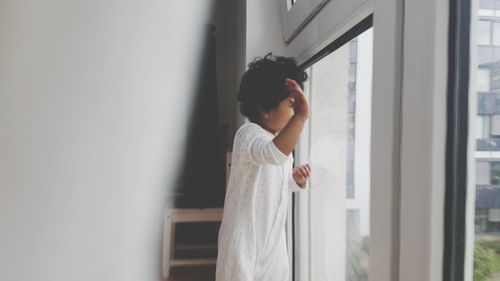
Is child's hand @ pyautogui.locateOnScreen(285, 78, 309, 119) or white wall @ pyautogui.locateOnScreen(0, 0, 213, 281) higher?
child's hand @ pyautogui.locateOnScreen(285, 78, 309, 119)

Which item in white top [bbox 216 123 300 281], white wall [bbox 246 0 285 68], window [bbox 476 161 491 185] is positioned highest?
white wall [bbox 246 0 285 68]


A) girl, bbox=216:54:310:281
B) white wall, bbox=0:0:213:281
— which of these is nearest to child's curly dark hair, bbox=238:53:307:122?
girl, bbox=216:54:310:281

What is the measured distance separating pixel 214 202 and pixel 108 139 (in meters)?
1.46

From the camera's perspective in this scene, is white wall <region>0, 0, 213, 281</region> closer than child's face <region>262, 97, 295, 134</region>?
Yes

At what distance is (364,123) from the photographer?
74cm

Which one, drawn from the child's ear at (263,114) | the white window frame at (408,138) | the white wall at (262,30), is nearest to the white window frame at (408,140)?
the white window frame at (408,138)

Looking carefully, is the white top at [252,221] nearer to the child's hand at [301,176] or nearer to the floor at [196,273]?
the child's hand at [301,176]

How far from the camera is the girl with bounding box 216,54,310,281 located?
859 millimetres

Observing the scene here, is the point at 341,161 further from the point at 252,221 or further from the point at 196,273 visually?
the point at 196,273

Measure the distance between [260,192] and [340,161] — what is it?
20 centimetres

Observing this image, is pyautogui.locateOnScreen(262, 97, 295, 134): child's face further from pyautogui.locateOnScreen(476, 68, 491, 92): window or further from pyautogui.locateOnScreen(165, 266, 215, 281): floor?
pyautogui.locateOnScreen(165, 266, 215, 281): floor

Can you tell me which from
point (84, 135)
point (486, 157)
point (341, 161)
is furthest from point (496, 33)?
point (341, 161)

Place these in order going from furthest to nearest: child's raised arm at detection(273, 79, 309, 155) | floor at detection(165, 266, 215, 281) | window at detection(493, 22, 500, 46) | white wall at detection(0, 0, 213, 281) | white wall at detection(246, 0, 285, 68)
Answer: floor at detection(165, 266, 215, 281) < white wall at detection(246, 0, 285, 68) < child's raised arm at detection(273, 79, 309, 155) < window at detection(493, 22, 500, 46) < white wall at detection(0, 0, 213, 281)

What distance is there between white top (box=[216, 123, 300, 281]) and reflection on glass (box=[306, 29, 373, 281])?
0.46 feet
